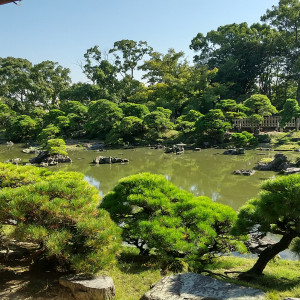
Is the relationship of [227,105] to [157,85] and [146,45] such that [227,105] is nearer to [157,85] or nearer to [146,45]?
[157,85]

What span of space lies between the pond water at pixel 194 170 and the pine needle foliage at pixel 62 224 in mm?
5811

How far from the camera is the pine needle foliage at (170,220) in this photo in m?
3.62

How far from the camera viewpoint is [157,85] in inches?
1187

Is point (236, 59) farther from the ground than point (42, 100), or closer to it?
farther from the ground

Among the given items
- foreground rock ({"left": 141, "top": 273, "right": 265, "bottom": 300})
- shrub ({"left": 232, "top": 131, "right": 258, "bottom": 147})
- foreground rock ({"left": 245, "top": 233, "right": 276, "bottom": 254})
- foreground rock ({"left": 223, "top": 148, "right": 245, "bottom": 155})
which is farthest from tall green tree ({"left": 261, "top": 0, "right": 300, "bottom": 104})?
foreground rock ({"left": 141, "top": 273, "right": 265, "bottom": 300})

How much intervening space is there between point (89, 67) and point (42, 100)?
24.6ft

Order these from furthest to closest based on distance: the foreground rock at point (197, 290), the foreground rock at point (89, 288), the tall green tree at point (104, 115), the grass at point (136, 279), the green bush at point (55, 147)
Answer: the tall green tree at point (104, 115) < the green bush at point (55, 147) < the grass at point (136, 279) < the foreground rock at point (89, 288) < the foreground rock at point (197, 290)

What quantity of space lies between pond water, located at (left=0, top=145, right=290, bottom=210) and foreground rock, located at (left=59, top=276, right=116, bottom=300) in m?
5.84

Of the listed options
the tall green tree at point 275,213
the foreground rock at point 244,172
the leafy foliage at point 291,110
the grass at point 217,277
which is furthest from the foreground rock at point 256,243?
the leafy foliage at point 291,110

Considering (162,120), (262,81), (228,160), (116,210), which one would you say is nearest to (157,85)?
(162,120)

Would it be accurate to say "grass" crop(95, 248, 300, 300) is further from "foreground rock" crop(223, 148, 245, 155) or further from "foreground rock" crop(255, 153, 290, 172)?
"foreground rock" crop(223, 148, 245, 155)

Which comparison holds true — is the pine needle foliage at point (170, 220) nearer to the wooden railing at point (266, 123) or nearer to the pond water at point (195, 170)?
the pond water at point (195, 170)

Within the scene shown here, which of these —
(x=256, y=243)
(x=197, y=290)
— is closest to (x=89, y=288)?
(x=197, y=290)

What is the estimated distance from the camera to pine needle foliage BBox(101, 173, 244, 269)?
3.62 metres
